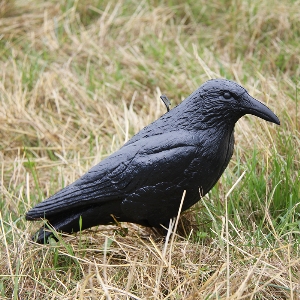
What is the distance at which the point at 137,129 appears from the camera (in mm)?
3682

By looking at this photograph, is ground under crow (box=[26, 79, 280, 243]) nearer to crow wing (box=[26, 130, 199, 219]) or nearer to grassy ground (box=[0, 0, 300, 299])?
crow wing (box=[26, 130, 199, 219])

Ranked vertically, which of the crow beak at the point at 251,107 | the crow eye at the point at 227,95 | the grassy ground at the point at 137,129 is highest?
the crow eye at the point at 227,95

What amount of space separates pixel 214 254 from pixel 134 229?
0.53 metres

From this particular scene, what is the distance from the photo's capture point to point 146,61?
443 centimetres

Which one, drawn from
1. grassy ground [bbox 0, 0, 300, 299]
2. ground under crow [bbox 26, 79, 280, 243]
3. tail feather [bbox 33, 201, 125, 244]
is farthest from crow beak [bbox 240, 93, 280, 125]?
tail feather [bbox 33, 201, 125, 244]

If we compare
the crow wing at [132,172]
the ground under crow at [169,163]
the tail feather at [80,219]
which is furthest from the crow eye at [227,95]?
the tail feather at [80,219]

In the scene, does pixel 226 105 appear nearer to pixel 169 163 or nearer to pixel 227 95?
pixel 227 95

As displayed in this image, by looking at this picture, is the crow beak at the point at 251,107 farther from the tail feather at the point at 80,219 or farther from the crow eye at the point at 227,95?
the tail feather at the point at 80,219

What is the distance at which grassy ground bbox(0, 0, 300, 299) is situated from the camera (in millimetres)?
2213

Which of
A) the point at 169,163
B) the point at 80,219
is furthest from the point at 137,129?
the point at 169,163

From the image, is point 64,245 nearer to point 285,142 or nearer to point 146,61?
point 285,142

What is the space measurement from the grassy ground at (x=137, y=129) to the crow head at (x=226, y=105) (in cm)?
38

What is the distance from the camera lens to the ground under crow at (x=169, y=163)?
2172 millimetres

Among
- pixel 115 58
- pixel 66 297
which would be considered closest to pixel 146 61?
pixel 115 58
